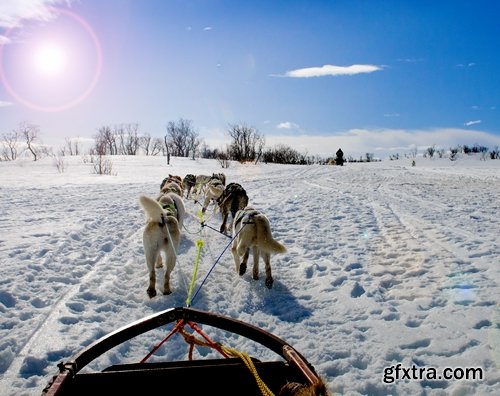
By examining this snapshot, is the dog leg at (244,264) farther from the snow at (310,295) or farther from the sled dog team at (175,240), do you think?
the snow at (310,295)

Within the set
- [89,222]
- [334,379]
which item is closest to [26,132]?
[89,222]

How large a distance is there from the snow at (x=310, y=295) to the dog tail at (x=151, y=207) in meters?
0.95

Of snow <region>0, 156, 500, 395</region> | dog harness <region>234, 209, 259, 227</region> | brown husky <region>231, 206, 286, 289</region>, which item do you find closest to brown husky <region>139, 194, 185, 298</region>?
snow <region>0, 156, 500, 395</region>

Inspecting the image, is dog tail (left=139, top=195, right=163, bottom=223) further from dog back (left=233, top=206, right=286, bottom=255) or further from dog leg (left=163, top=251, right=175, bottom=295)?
dog back (left=233, top=206, right=286, bottom=255)

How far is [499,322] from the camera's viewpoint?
361 cm

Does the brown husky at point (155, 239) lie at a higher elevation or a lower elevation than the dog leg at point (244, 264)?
higher

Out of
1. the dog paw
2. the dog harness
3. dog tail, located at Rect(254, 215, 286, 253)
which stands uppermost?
the dog harness

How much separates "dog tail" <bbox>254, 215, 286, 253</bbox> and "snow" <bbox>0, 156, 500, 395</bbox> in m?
0.49

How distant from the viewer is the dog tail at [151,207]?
14.4ft

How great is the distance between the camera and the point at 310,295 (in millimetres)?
4648

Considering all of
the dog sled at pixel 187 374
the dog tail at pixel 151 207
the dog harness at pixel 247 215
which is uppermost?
the dog tail at pixel 151 207

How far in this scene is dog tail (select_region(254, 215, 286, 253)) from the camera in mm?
4770

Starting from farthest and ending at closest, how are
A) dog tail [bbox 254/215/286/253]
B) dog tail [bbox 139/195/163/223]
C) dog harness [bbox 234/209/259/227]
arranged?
dog harness [bbox 234/209/259/227]
dog tail [bbox 254/215/286/253]
dog tail [bbox 139/195/163/223]

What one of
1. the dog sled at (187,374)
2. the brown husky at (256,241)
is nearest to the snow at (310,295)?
the brown husky at (256,241)
